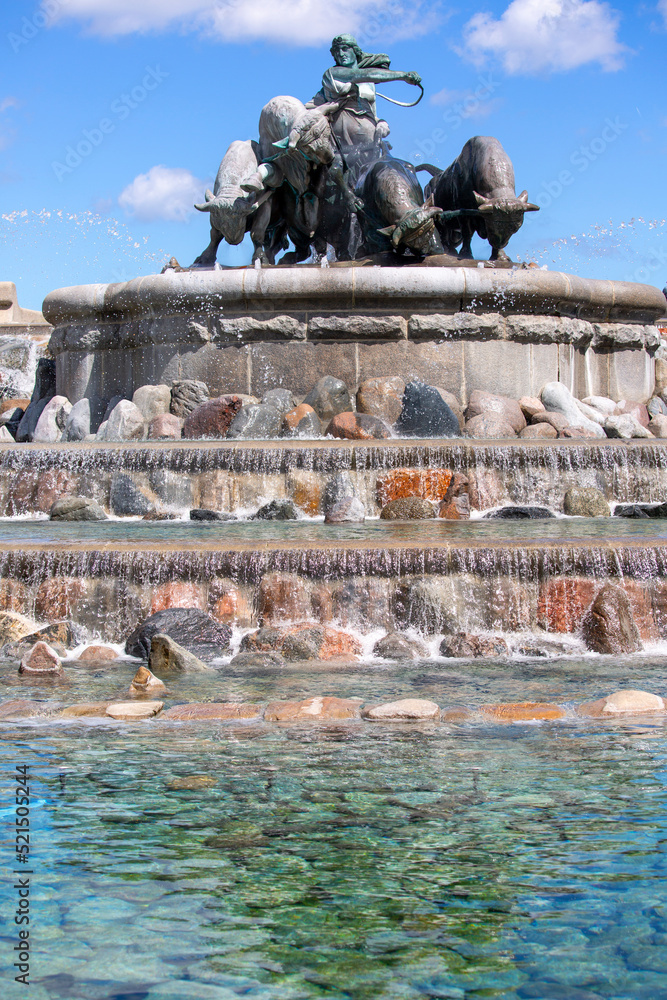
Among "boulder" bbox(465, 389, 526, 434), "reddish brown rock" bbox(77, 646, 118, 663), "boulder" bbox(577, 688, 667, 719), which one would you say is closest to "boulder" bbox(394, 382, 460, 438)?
"boulder" bbox(465, 389, 526, 434)

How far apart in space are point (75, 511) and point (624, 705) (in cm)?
634

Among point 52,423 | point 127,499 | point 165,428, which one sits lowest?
point 127,499

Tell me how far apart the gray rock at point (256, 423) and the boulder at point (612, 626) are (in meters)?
6.39

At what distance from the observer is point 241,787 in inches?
128

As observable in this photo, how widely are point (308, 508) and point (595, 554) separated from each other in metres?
3.71

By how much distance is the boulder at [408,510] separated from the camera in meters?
9.07

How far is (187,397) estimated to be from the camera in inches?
528

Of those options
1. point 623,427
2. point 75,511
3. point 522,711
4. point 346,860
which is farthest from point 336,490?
point 346,860

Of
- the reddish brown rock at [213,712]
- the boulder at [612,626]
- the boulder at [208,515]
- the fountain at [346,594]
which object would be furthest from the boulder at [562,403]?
the reddish brown rock at [213,712]

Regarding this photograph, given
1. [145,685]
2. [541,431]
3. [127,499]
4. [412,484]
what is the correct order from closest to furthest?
[145,685] < [412,484] < [127,499] < [541,431]

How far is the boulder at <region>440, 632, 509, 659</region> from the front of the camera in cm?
577

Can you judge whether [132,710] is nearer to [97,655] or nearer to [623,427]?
[97,655]

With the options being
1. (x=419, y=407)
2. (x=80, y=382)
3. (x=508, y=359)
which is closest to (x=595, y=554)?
(x=419, y=407)

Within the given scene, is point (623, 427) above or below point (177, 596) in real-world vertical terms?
above
